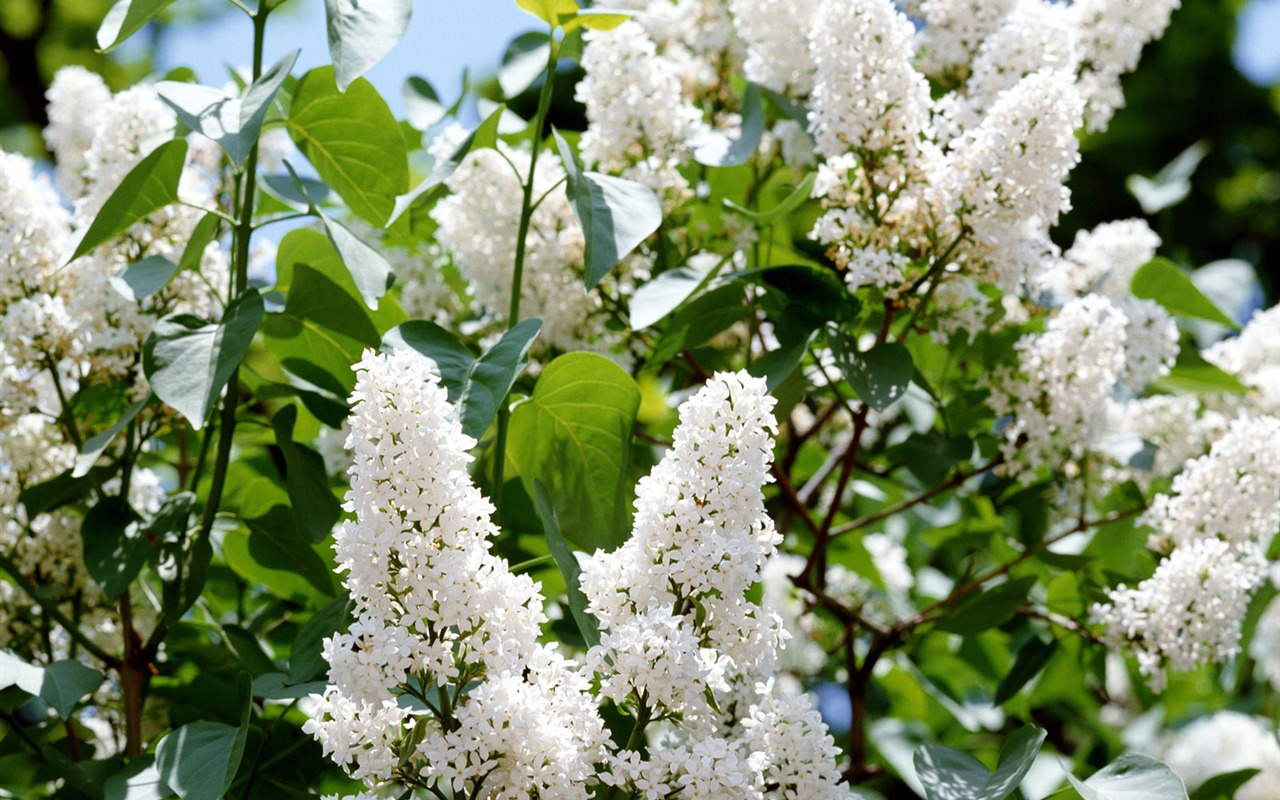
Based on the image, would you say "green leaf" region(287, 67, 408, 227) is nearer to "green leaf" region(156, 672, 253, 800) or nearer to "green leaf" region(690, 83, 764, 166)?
"green leaf" region(690, 83, 764, 166)

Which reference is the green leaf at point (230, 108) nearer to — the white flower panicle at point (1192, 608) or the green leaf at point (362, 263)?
the green leaf at point (362, 263)

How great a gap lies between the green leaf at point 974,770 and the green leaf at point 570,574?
0.30m

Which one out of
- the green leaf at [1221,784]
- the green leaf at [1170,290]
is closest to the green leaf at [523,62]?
the green leaf at [1170,290]

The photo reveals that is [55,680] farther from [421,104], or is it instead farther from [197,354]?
[421,104]

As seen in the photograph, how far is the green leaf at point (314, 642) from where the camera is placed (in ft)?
3.59

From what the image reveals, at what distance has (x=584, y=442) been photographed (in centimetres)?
129

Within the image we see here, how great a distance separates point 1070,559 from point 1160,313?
1.25 ft

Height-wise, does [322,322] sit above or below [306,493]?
above

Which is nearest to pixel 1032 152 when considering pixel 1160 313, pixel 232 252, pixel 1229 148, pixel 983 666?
pixel 1160 313

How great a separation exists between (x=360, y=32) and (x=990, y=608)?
99 cm

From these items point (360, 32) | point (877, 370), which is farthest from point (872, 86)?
point (360, 32)

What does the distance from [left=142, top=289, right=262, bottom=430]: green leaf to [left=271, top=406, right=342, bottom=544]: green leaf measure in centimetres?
11

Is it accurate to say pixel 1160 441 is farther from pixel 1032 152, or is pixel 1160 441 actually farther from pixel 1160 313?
pixel 1032 152

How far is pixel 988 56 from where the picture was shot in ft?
5.24
